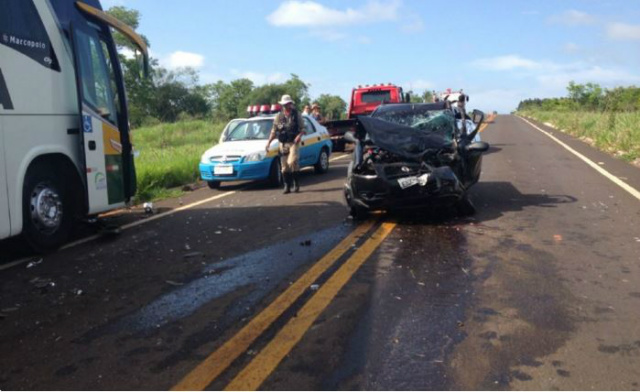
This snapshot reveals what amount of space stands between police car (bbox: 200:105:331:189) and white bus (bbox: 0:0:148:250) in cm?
372

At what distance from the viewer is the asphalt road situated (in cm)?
334

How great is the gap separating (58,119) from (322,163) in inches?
330

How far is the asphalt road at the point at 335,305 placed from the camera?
3.34 meters

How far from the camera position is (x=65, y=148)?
6.79 m

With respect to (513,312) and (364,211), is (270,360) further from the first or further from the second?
(364,211)

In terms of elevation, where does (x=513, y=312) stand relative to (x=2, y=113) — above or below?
below

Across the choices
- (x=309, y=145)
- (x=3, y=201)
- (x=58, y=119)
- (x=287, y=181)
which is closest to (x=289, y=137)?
(x=287, y=181)

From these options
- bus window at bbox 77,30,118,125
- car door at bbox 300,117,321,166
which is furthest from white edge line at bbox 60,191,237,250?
car door at bbox 300,117,321,166

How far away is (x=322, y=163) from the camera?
47.3ft

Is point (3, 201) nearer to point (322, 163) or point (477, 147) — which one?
point (477, 147)

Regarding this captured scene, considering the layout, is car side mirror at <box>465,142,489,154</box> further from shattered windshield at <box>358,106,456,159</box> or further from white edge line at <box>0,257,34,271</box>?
white edge line at <box>0,257,34,271</box>

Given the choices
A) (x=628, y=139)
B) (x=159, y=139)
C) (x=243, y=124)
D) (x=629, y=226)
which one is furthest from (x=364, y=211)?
(x=159, y=139)

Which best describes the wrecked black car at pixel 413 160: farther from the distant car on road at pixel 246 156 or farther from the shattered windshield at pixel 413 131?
the distant car on road at pixel 246 156

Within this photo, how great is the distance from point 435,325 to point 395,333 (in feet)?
1.11
